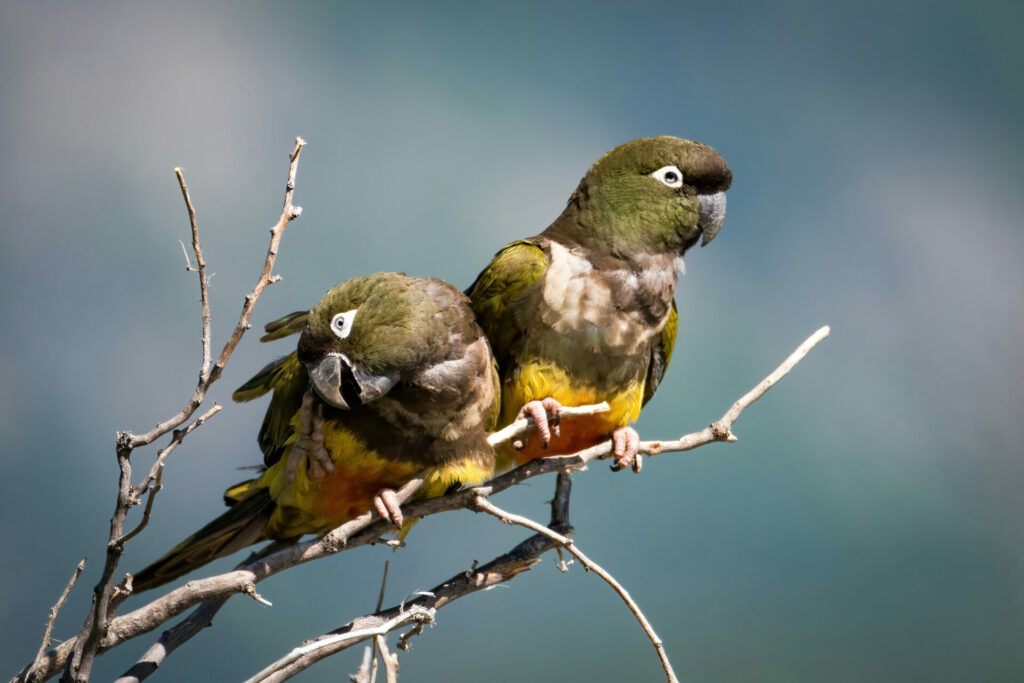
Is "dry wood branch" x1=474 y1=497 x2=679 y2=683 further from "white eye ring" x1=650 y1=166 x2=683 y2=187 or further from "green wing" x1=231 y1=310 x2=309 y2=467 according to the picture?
"white eye ring" x1=650 y1=166 x2=683 y2=187

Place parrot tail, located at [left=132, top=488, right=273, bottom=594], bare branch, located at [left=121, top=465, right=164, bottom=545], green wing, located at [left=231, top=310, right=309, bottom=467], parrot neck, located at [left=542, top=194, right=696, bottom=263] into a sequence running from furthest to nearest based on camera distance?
parrot neck, located at [left=542, top=194, right=696, bottom=263]
green wing, located at [left=231, top=310, right=309, bottom=467]
parrot tail, located at [left=132, top=488, right=273, bottom=594]
bare branch, located at [left=121, top=465, right=164, bottom=545]

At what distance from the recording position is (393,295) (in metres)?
2.01

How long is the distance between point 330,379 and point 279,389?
0.39m

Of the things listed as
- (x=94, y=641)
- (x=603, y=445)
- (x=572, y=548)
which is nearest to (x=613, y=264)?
(x=603, y=445)

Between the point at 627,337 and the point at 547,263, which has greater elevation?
the point at 547,263

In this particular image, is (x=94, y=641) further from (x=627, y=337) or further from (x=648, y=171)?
(x=648, y=171)

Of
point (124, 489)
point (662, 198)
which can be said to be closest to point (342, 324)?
point (124, 489)

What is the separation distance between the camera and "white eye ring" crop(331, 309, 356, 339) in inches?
76.6

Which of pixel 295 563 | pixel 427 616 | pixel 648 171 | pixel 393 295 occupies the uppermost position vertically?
pixel 648 171

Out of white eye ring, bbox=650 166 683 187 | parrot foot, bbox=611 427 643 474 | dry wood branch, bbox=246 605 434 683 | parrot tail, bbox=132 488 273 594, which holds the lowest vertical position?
dry wood branch, bbox=246 605 434 683

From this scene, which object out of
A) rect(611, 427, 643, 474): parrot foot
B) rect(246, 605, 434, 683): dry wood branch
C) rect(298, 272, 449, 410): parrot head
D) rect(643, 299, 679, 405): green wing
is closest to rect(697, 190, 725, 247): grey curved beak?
rect(643, 299, 679, 405): green wing

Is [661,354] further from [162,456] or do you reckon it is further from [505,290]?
[162,456]

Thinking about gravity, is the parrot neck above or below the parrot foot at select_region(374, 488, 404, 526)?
above

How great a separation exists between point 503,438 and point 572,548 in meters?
0.29
